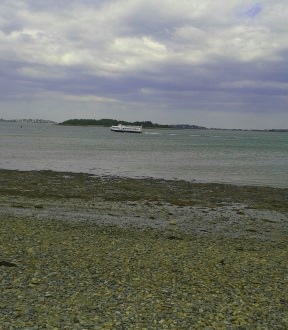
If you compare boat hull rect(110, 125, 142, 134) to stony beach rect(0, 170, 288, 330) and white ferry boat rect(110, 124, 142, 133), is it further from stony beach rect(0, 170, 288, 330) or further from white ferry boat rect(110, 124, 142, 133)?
stony beach rect(0, 170, 288, 330)

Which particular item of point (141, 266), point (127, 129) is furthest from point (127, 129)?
point (141, 266)

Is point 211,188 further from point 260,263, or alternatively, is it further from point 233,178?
point 260,263

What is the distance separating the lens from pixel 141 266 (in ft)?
28.3

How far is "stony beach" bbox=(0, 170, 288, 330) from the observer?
20.1ft

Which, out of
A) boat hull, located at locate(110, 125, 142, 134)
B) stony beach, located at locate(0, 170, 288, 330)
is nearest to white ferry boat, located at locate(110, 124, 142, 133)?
boat hull, located at locate(110, 125, 142, 134)

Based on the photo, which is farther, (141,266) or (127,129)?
(127,129)

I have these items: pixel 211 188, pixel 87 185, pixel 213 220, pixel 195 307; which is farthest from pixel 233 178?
pixel 195 307

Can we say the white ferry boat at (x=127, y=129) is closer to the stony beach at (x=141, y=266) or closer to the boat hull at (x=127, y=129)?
the boat hull at (x=127, y=129)

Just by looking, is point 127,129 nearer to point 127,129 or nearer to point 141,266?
point 127,129

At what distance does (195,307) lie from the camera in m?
6.55

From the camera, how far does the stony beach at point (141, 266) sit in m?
6.12

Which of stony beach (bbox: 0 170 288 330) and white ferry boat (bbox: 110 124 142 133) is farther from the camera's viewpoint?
white ferry boat (bbox: 110 124 142 133)

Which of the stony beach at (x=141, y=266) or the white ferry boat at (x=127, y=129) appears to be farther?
the white ferry boat at (x=127, y=129)

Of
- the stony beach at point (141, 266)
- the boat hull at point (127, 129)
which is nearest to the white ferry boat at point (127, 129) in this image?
the boat hull at point (127, 129)
